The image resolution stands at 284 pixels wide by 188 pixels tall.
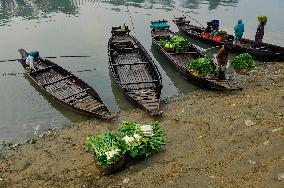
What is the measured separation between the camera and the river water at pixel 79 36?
53.7 feet

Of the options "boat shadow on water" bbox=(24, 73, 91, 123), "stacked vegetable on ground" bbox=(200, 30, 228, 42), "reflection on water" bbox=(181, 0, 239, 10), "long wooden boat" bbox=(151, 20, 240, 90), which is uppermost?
"reflection on water" bbox=(181, 0, 239, 10)

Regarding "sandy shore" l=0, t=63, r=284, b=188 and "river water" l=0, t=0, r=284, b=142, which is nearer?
"sandy shore" l=0, t=63, r=284, b=188

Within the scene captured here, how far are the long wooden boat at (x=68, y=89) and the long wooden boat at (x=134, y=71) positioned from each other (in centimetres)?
159

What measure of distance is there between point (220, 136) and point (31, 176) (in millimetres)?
6816

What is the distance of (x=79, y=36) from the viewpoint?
27.6 meters

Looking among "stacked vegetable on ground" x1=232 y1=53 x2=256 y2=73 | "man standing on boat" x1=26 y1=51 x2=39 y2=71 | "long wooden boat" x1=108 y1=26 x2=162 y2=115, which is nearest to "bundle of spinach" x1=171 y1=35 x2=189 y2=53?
"long wooden boat" x1=108 y1=26 x2=162 y2=115

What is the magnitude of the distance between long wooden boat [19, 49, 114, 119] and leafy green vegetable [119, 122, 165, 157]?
3113 mm

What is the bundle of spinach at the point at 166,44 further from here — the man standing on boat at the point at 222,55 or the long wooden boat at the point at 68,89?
the long wooden boat at the point at 68,89

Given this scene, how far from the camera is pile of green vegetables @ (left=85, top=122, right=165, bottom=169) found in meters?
10.5

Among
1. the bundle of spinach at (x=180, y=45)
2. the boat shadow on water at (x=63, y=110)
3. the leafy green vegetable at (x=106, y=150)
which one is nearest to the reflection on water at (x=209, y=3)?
the bundle of spinach at (x=180, y=45)

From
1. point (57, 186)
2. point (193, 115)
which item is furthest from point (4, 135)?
point (193, 115)

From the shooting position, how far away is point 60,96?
16.5 m

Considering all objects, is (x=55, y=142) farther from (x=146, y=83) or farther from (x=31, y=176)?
(x=146, y=83)

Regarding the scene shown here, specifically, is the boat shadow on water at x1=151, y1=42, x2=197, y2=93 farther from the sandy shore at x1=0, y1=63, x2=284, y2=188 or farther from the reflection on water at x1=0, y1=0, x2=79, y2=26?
the reflection on water at x1=0, y1=0, x2=79, y2=26
